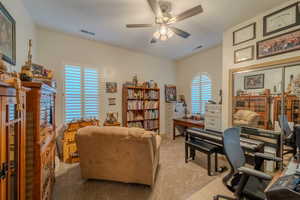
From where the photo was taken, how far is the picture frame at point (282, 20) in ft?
7.09

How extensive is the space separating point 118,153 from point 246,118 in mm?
2611

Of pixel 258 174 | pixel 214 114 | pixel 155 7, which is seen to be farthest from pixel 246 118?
pixel 155 7

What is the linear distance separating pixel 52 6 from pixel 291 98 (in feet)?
14.0

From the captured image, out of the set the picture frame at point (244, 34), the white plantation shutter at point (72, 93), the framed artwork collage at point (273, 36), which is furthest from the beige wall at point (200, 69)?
the white plantation shutter at point (72, 93)

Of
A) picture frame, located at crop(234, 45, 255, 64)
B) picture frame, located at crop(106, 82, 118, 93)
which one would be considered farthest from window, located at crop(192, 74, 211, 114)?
picture frame, located at crop(106, 82, 118, 93)

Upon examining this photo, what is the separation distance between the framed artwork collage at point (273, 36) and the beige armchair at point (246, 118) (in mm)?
1067

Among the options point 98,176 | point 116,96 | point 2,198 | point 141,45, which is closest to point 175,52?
point 141,45

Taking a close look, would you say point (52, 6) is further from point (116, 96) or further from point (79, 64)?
point (116, 96)

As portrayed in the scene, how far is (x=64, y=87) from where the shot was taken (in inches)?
133

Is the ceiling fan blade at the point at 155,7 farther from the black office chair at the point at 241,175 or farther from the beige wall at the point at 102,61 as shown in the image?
the beige wall at the point at 102,61

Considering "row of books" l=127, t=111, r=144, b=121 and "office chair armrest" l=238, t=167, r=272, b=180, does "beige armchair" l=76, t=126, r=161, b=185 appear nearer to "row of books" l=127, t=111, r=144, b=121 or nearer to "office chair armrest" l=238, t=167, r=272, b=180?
"office chair armrest" l=238, t=167, r=272, b=180

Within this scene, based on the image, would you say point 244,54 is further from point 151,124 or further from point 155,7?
point 151,124

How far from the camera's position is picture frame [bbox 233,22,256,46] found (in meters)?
2.67

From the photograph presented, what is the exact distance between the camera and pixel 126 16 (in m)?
2.64
